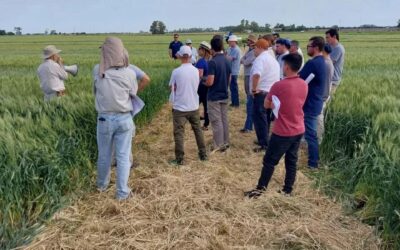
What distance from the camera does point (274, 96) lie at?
212 inches

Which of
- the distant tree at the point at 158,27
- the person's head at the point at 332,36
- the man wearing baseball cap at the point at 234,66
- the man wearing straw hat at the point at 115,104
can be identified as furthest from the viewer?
the distant tree at the point at 158,27

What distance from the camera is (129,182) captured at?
19.3ft

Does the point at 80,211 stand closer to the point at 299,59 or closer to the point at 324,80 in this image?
the point at 299,59

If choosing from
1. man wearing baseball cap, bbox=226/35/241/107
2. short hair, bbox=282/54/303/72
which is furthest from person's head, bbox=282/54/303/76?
man wearing baseball cap, bbox=226/35/241/107

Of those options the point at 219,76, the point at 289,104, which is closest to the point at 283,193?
the point at 289,104

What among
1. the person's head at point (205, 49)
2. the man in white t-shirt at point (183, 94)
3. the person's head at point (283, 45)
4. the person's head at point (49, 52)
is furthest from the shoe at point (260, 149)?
the person's head at point (49, 52)

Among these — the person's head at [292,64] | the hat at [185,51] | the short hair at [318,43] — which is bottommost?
the person's head at [292,64]

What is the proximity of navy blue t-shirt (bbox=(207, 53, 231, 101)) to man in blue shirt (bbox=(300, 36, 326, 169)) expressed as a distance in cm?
142

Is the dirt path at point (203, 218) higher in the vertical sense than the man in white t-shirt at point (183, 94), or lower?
lower

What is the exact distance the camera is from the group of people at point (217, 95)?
5.27 meters

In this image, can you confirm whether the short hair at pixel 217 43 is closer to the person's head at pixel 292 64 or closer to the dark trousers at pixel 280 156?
the person's head at pixel 292 64

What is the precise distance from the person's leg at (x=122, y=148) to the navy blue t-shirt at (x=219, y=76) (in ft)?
8.27

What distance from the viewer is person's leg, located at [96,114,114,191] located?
209 inches

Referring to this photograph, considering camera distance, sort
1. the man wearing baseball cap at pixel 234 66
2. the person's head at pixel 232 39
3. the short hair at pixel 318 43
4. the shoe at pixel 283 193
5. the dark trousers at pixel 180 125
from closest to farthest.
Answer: the shoe at pixel 283 193 < the short hair at pixel 318 43 < the dark trousers at pixel 180 125 < the person's head at pixel 232 39 < the man wearing baseball cap at pixel 234 66
